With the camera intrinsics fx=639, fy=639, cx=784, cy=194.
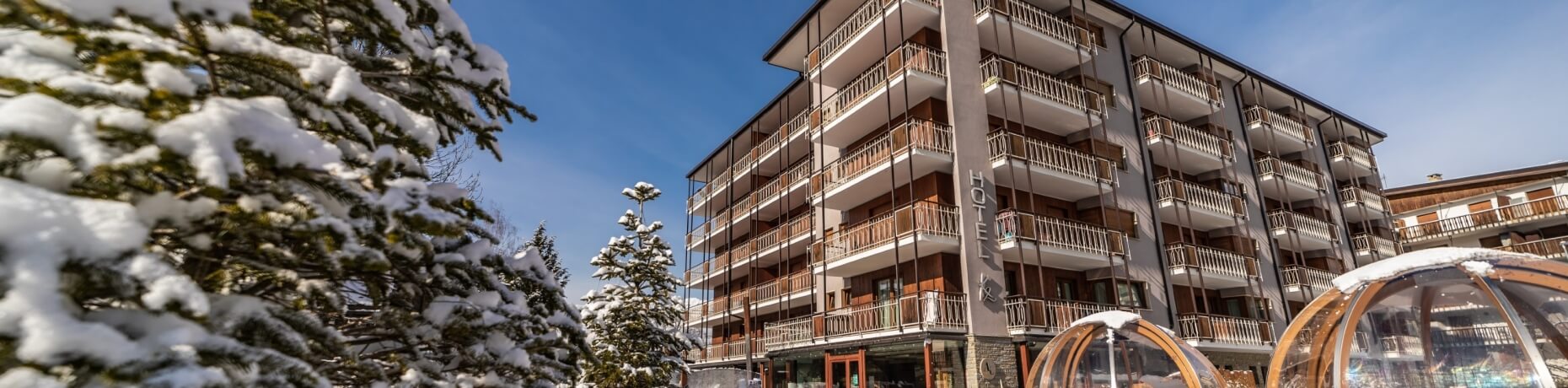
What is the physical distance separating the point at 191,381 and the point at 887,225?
15.2 m

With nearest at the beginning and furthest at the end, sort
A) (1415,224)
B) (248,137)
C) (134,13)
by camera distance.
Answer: (134,13) < (248,137) < (1415,224)

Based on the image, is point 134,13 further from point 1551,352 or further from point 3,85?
point 1551,352

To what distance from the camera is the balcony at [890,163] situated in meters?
16.3

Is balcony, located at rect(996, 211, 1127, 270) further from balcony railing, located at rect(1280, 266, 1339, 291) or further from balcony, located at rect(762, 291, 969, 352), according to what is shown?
balcony railing, located at rect(1280, 266, 1339, 291)

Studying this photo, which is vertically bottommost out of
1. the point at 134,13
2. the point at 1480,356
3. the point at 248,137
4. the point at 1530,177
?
the point at 1480,356

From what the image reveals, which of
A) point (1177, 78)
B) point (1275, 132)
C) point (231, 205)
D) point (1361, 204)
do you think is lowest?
point (231, 205)

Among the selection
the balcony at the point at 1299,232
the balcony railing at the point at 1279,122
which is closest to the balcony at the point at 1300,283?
the balcony at the point at 1299,232

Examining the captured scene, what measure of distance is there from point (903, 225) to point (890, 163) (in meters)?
1.69

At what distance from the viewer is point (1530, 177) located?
3247 centimetres

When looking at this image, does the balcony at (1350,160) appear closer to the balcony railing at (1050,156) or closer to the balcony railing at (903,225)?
the balcony railing at (1050,156)

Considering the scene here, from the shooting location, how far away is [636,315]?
16156 millimetres

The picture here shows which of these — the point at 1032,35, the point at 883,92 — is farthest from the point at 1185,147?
the point at 883,92

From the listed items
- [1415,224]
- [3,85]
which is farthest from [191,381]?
[1415,224]

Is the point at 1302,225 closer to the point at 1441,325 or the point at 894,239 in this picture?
the point at 894,239
